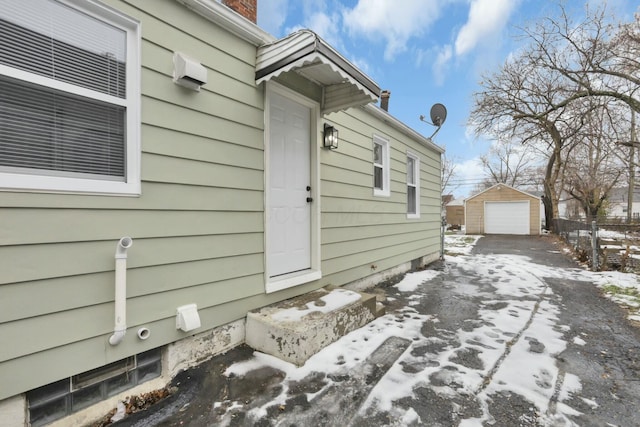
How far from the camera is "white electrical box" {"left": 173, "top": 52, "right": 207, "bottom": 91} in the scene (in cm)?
223

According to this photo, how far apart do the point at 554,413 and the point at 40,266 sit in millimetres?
3131

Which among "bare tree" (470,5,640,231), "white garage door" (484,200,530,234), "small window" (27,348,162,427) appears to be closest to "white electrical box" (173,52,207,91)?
"small window" (27,348,162,427)

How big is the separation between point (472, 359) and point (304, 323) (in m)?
1.44

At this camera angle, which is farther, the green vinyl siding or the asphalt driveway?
the green vinyl siding

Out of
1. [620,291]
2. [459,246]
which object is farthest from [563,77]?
[620,291]

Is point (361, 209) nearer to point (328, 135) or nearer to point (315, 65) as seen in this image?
point (328, 135)

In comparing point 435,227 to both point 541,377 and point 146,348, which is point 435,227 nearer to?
point 541,377

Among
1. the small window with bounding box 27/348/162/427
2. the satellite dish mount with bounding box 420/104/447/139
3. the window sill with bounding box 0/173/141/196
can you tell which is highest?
the satellite dish mount with bounding box 420/104/447/139

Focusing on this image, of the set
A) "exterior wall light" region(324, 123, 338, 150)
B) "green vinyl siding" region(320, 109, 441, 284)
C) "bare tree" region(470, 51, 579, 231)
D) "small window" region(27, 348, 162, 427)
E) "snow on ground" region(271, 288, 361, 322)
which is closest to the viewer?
"small window" region(27, 348, 162, 427)

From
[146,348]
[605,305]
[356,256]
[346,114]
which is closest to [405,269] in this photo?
[356,256]

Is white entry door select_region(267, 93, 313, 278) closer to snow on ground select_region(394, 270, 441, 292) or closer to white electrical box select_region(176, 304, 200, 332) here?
white electrical box select_region(176, 304, 200, 332)

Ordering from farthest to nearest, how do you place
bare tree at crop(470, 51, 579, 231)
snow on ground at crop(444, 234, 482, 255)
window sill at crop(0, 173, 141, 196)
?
bare tree at crop(470, 51, 579, 231) → snow on ground at crop(444, 234, 482, 255) → window sill at crop(0, 173, 141, 196)

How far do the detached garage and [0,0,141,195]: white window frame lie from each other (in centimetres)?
2001

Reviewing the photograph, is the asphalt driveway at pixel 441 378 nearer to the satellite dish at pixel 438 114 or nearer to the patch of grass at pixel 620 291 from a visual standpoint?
the patch of grass at pixel 620 291
